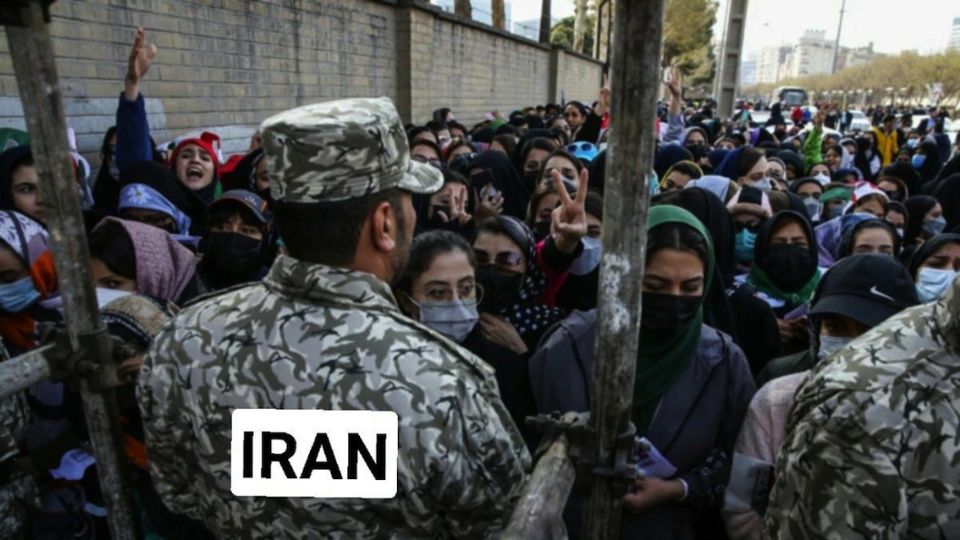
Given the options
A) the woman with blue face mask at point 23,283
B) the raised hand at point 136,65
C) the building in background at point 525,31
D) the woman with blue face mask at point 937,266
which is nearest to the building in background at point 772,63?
the building in background at point 525,31

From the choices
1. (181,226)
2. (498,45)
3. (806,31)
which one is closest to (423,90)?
(498,45)

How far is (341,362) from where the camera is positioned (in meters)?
1.16

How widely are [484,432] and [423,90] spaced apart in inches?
416

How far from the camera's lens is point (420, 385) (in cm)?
114

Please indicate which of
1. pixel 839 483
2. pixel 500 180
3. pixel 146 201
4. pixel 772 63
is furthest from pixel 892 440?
pixel 772 63

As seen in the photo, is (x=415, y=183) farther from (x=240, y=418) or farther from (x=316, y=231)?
(x=240, y=418)

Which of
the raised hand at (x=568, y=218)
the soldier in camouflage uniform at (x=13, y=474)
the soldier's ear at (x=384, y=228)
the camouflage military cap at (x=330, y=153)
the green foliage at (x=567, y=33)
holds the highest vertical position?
the green foliage at (x=567, y=33)

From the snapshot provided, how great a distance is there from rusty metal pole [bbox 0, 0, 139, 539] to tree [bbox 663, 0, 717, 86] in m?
40.7

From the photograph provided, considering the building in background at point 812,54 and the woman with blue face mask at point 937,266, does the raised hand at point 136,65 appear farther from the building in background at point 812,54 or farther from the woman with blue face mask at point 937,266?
the building in background at point 812,54

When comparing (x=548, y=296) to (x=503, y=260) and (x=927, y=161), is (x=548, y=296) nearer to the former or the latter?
(x=503, y=260)

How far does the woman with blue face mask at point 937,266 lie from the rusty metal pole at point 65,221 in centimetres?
326

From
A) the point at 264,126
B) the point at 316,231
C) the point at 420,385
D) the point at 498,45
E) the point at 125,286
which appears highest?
the point at 498,45

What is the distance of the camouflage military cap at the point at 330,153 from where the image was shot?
1213mm

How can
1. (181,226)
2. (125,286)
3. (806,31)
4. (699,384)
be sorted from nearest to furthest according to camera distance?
(699,384), (125,286), (181,226), (806,31)
